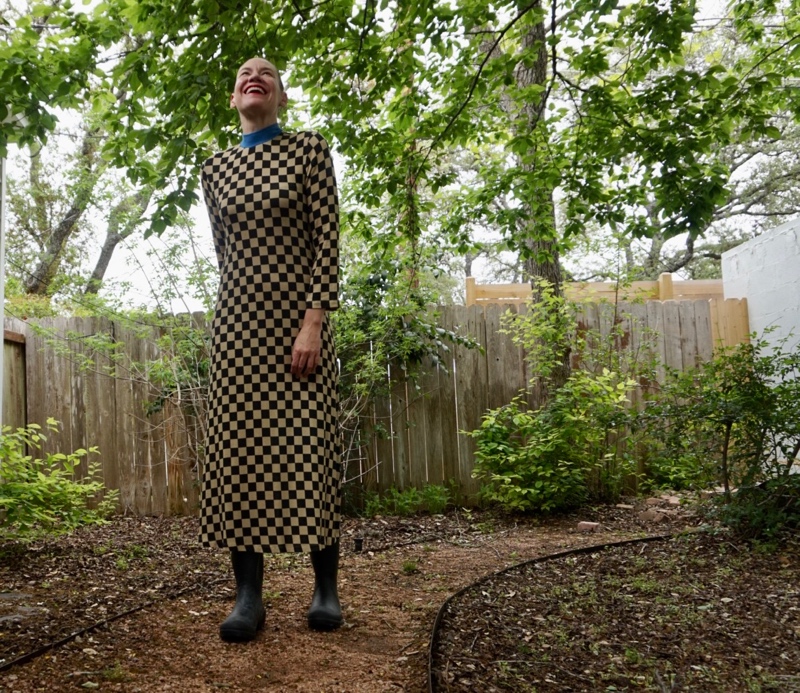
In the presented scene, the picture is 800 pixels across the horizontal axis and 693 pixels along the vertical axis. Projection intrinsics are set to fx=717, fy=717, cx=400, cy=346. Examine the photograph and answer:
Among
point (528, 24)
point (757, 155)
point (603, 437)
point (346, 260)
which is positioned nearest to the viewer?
point (528, 24)

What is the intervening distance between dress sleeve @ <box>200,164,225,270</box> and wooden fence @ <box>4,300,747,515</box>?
3059mm

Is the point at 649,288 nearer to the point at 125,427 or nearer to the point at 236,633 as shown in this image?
the point at 125,427

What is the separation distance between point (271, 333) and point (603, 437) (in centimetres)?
349

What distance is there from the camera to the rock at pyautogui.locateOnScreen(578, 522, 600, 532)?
4578 mm

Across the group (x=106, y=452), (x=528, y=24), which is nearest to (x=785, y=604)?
(x=528, y=24)

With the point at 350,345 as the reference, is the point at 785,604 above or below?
below

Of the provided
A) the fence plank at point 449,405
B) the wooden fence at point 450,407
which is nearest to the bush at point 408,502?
the wooden fence at point 450,407

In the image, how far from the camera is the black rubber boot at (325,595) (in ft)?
7.80

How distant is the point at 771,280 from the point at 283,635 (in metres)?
5.45

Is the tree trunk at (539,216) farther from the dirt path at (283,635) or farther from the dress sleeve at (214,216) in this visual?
the dress sleeve at (214,216)

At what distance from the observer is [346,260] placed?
5938mm

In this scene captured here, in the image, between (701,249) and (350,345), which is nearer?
(350,345)

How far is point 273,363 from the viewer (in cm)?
228

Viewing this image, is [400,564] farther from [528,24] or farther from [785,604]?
[528,24]
